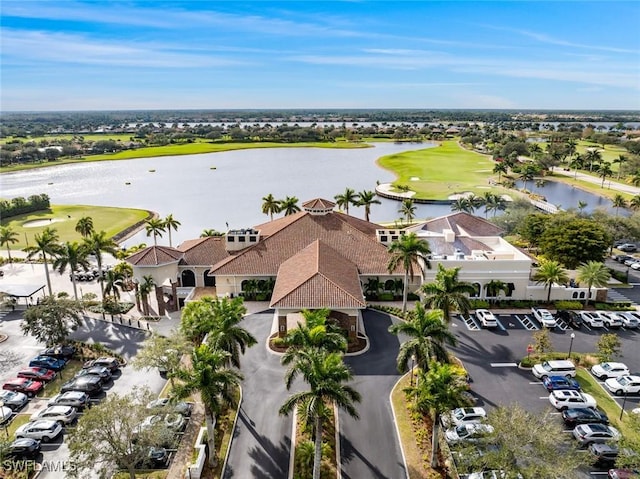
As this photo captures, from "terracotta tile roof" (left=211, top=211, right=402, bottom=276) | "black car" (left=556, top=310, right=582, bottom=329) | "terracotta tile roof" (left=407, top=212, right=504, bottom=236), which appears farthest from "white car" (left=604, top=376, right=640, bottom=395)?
"terracotta tile roof" (left=407, top=212, right=504, bottom=236)

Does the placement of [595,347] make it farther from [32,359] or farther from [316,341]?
[32,359]

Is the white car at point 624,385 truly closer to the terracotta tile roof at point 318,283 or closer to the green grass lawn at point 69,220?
the terracotta tile roof at point 318,283

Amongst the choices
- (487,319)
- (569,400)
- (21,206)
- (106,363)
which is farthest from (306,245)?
(21,206)

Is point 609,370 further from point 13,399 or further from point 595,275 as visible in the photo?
point 13,399

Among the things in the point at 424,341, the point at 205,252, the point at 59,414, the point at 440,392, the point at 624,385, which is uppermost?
the point at 424,341

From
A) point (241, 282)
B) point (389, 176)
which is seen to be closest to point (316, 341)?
point (241, 282)

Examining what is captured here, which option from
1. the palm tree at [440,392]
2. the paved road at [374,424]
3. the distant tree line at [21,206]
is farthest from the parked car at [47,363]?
Result: the distant tree line at [21,206]
